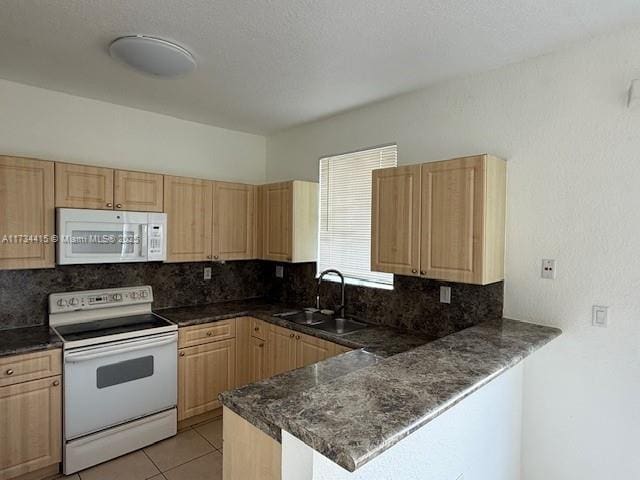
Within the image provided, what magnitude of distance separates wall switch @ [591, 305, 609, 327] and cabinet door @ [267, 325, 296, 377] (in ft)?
6.24

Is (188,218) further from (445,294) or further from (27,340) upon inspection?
(445,294)

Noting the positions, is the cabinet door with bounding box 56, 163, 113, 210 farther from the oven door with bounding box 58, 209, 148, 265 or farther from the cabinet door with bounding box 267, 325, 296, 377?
the cabinet door with bounding box 267, 325, 296, 377

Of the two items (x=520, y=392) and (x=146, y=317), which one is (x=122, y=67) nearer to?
(x=146, y=317)

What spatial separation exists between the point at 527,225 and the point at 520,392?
0.98 m

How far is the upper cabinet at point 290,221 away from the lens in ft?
10.8

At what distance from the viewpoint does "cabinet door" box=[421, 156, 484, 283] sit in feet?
6.75

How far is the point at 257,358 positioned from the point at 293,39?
2.47m

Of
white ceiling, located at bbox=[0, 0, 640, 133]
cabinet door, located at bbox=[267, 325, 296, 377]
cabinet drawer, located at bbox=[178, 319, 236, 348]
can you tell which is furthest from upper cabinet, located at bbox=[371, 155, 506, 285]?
cabinet drawer, located at bbox=[178, 319, 236, 348]

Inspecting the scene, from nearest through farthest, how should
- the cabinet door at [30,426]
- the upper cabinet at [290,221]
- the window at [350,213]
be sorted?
the cabinet door at [30,426] → the window at [350,213] → the upper cabinet at [290,221]

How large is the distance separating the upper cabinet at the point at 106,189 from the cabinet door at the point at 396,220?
1.77m

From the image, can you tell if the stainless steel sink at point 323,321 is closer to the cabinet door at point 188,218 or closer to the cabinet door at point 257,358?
the cabinet door at point 257,358

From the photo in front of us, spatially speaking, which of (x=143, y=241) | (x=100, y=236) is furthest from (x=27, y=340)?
(x=143, y=241)

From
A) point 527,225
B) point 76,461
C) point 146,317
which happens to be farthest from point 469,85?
point 76,461

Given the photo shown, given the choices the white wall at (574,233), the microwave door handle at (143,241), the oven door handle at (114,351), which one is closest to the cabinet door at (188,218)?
the microwave door handle at (143,241)
